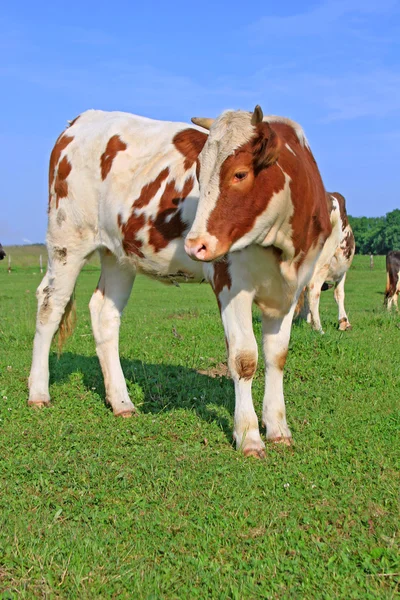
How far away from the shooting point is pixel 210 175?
4773 mm


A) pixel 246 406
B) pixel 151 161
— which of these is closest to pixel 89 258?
pixel 151 161

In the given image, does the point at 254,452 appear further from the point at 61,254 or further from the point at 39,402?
the point at 61,254

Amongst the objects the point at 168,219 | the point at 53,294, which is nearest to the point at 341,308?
the point at 53,294

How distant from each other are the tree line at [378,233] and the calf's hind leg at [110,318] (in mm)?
96135

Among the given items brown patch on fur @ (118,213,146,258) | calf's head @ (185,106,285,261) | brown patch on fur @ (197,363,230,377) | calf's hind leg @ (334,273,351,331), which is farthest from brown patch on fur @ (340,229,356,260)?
calf's head @ (185,106,285,261)

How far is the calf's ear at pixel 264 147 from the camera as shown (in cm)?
470

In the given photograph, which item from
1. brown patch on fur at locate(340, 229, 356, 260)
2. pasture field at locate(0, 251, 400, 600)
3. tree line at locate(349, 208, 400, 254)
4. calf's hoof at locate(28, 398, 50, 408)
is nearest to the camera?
pasture field at locate(0, 251, 400, 600)

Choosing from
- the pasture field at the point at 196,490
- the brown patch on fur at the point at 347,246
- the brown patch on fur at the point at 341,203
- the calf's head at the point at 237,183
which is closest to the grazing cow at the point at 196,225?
the calf's head at the point at 237,183

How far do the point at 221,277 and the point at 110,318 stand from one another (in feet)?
7.42

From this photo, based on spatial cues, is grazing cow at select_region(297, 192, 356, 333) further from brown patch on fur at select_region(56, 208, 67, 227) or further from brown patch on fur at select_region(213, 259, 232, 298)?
brown patch on fur at select_region(213, 259, 232, 298)

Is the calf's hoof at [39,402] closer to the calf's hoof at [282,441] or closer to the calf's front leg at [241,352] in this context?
the calf's front leg at [241,352]

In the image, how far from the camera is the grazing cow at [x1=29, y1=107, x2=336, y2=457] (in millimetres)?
4734

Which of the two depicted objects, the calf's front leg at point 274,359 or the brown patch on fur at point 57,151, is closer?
the calf's front leg at point 274,359

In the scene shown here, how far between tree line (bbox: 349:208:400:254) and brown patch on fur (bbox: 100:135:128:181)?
3801 inches
